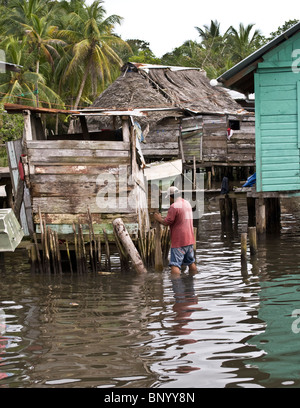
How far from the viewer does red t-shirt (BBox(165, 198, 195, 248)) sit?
10633 mm

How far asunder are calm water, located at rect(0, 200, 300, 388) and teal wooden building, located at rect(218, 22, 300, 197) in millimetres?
2676

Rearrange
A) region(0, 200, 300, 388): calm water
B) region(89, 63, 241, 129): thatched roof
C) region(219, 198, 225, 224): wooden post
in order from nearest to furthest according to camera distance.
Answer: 1. region(0, 200, 300, 388): calm water
2. region(219, 198, 225, 224): wooden post
3. region(89, 63, 241, 129): thatched roof

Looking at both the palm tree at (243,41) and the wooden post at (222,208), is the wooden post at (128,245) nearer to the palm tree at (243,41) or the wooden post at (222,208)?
the wooden post at (222,208)

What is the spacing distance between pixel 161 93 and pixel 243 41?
2453 centimetres

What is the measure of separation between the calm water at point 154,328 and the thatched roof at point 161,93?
13887 mm

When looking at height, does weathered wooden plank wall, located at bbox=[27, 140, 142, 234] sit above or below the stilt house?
below

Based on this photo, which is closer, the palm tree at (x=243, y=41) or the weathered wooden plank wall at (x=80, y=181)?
the weathered wooden plank wall at (x=80, y=181)

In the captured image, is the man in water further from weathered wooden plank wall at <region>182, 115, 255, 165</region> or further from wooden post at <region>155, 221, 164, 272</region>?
weathered wooden plank wall at <region>182, 115, 255, 165</region>

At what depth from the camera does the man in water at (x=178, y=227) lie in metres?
10.6

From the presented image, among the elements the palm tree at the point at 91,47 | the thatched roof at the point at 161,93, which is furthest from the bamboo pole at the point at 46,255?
the palm tree at the point at 91,47

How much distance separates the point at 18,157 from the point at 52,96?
76.2ft

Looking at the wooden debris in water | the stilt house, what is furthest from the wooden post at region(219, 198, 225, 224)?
the wooden debris in water

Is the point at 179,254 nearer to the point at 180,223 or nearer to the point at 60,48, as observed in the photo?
the point at 180,223

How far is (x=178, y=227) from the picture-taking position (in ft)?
35.4
